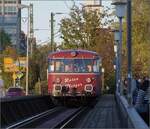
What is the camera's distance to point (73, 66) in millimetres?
41125

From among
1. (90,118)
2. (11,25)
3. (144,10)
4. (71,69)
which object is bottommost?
(90,118)

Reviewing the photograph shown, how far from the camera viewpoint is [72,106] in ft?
147

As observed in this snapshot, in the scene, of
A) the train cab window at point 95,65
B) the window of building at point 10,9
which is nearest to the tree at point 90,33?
the train cab window at point 95,65

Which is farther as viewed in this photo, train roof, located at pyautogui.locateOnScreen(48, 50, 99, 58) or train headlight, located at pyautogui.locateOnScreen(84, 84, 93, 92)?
train roof, located at pyautogui.locateOnScreen(48, 50, 99, 58)

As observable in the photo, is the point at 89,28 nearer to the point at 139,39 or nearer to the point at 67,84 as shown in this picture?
the point at 139,39

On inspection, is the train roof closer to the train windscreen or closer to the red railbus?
the red railbus

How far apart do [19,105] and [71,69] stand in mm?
8886

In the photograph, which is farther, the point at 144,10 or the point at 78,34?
the point at 78,34

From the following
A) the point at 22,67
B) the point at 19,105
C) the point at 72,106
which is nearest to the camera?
the point at 19,105

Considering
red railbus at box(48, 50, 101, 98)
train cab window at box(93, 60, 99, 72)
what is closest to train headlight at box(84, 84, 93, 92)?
red railbus at box(48, 50, 101, 98)

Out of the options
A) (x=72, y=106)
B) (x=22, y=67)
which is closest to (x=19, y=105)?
(x=72, y=106)

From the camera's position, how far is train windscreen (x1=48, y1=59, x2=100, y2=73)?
134 ft

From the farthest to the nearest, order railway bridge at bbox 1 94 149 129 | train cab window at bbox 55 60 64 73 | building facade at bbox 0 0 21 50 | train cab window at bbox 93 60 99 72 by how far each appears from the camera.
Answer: building facade at bbox 0 0 21 50
train cab window at bbox 93 60 99 72
train cab window at bbox 55 60 64 73
railway bridge at bbox 1 94 149 129

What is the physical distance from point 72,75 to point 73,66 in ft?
2.38
